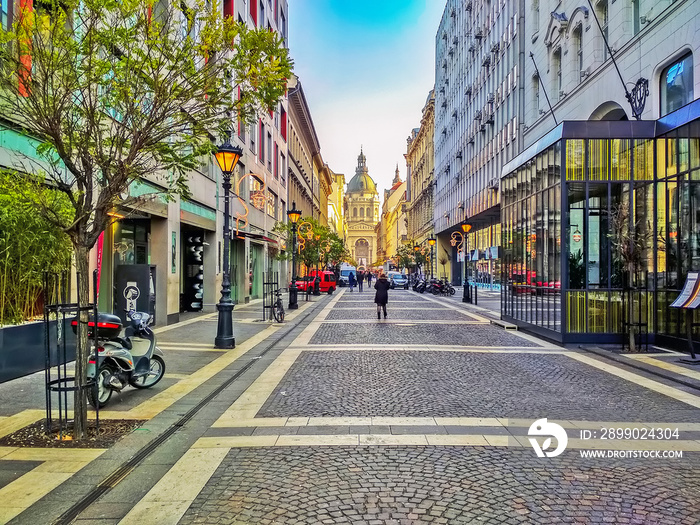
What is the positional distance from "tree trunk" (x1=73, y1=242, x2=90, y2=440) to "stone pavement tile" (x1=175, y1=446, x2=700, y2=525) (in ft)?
5.49

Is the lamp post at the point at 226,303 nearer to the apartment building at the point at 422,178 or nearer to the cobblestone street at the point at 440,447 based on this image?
the cobblestone street at the point at 440,447

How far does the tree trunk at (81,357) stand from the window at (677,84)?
1495cm

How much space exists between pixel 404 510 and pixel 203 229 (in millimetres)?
20705

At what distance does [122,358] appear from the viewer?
25.2 feet

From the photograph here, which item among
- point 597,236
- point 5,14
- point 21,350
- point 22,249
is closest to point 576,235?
point 597,236

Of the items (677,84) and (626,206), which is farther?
(677,84)

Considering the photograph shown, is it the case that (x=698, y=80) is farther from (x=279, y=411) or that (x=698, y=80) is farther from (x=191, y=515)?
(x=191, y=515)

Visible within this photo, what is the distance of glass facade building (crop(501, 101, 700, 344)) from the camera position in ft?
43.7

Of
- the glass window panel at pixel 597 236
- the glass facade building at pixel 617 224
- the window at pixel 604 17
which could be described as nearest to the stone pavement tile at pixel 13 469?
the glass facade building at pixel 617 224

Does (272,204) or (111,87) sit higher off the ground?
(272,204)

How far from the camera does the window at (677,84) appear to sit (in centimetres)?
1505

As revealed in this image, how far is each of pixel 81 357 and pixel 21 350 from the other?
3.64m

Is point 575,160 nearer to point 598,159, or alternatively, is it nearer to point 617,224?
point 598,159

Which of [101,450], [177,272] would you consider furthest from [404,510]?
[177,272]
